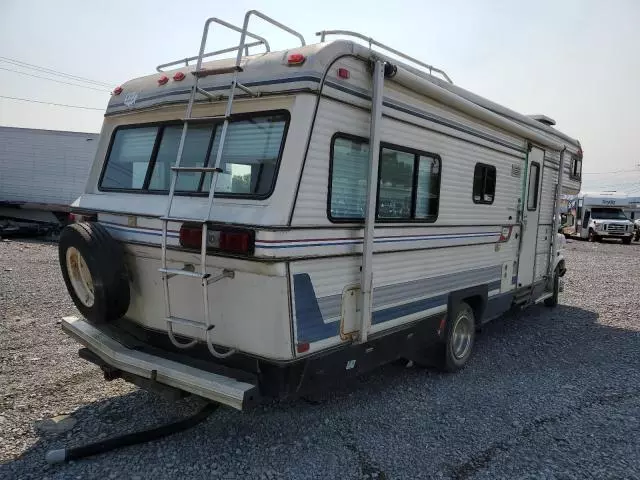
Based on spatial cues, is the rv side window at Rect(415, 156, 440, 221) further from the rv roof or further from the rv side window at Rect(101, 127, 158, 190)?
the rv side window at Rect(101, 127, 158, 190)

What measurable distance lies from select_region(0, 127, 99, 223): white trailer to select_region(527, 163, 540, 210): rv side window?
14818 mm

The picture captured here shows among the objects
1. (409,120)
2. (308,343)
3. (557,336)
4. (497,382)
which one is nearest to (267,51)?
(409,120)

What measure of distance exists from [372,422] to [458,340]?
A: 161cm

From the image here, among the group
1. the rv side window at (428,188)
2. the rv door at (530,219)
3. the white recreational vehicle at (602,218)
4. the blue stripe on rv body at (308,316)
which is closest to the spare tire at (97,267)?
the blue stripe on rv body at (308,316)

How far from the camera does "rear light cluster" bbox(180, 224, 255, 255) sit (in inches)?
120

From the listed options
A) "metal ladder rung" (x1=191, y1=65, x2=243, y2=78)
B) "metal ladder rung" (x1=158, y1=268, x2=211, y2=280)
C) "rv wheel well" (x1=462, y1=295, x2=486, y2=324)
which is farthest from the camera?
"rv wheel well" (x1=462, y1=295, x2=486, y2=324)

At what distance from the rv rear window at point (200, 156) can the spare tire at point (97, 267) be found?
0.58m

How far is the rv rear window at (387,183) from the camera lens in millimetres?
3504

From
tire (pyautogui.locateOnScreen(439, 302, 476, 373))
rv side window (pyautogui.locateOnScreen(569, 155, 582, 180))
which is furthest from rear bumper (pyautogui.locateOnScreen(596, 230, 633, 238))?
tire (pyautogui.locateOnScreen(439, 302, 476, 373))

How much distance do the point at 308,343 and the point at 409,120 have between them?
6.30ft

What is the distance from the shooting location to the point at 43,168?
56.9 ft

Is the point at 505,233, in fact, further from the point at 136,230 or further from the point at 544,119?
the point at 136,230

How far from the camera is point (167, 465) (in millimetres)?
3252

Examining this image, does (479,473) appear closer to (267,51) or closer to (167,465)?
(167,465)
